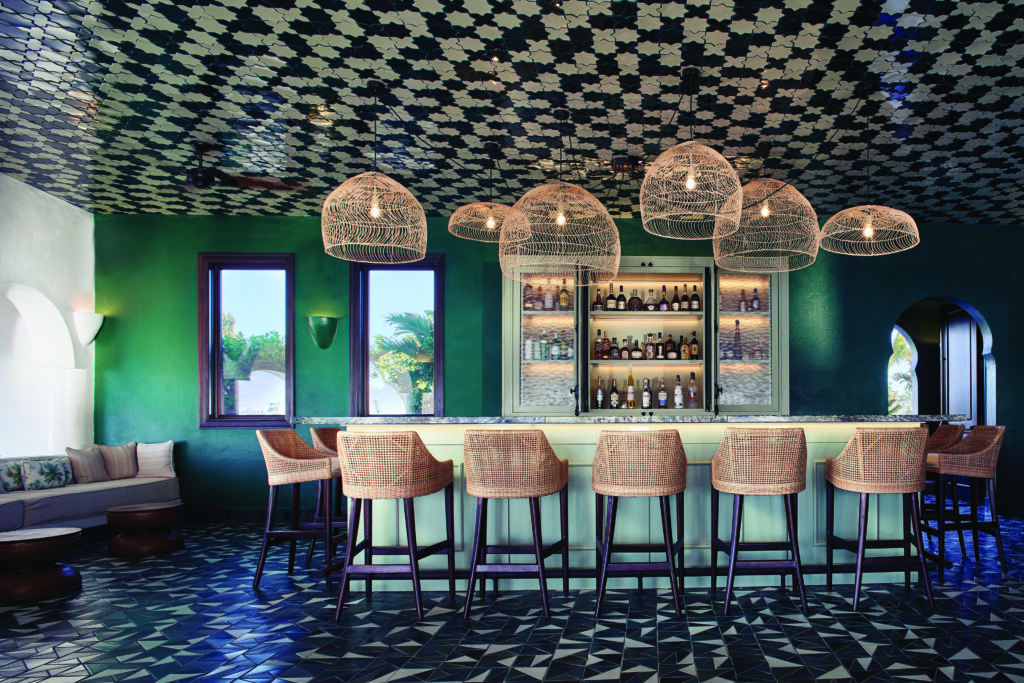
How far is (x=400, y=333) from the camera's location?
20.9 ft

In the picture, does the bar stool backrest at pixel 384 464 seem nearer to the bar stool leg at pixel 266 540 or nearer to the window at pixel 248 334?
the bar stool leg at pixel 266 540

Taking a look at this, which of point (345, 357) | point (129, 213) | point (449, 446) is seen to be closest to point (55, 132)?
point (129, 213)

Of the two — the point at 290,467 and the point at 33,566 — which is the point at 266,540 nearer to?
the point at 290,467

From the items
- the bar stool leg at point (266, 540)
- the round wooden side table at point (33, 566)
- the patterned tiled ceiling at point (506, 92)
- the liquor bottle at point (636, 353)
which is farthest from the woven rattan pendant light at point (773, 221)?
the round wooden side table at point (33, 566)

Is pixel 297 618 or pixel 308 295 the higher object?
pixel 308 295

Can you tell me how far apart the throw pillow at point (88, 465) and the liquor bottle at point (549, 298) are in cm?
429

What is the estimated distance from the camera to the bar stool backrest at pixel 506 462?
3299 mm

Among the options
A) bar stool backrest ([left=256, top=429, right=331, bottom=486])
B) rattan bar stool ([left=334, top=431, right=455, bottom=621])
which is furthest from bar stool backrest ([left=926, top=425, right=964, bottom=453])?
bar stool backrest ([left=256, top=429, right=331, bottom=486])

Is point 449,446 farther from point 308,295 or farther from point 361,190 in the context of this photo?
point 308,295

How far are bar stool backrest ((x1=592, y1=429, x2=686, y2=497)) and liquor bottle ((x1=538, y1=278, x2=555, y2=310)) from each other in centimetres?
273

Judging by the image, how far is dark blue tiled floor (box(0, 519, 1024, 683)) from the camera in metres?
2.71

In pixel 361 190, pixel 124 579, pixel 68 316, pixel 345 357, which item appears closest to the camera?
pixel 361 190

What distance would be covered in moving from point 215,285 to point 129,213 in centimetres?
107

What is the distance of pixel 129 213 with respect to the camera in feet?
20.2
